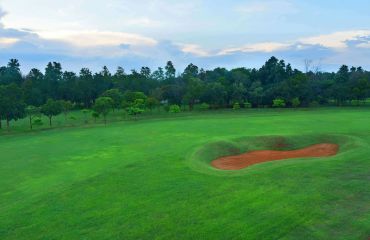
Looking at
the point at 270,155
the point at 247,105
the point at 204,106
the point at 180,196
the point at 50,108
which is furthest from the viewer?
the point at 247,105

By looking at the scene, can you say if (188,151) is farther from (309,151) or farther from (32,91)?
(32,91)

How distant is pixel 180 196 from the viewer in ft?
60.0

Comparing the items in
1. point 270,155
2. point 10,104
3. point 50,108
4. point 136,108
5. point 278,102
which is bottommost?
Result: point 270,155

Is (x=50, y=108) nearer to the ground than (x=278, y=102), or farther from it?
farther from it

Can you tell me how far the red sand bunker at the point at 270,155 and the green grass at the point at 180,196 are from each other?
3.35 ft

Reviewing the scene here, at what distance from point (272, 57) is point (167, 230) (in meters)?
90.4

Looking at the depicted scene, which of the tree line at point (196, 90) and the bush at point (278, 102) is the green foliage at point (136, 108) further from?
the bush at point (278, 102)

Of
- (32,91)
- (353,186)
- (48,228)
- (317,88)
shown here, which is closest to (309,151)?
(353,186)

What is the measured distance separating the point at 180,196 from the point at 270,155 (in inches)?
522

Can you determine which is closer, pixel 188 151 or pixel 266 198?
pixel 266 198

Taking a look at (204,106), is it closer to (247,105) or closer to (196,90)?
(196,90)

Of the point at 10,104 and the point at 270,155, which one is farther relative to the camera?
the point at 10,104

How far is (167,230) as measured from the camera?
14.8m

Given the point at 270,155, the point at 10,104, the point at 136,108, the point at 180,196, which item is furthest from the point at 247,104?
the point at 180,196
